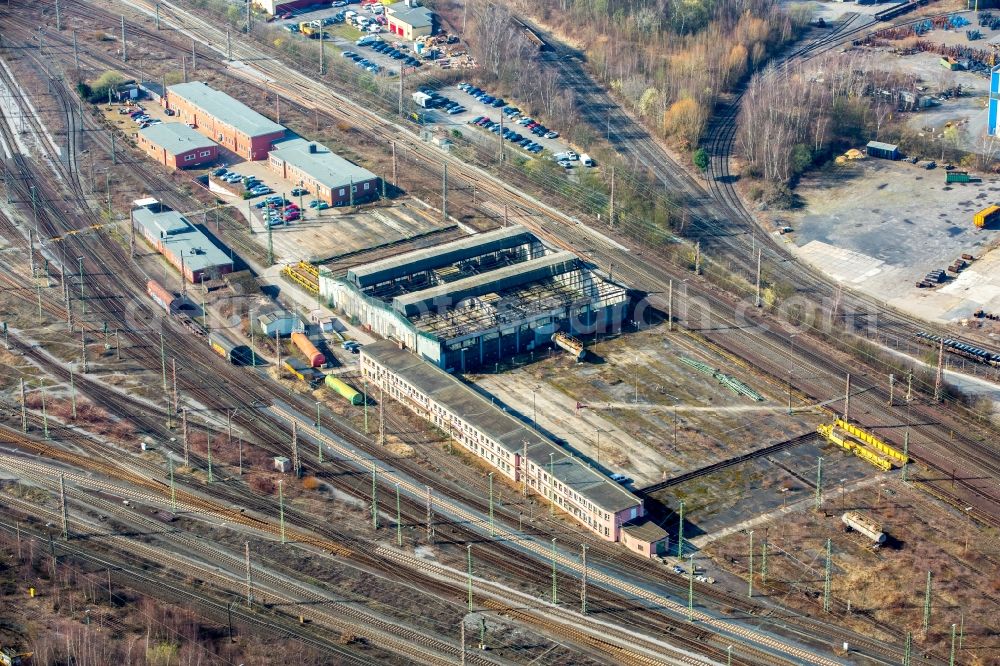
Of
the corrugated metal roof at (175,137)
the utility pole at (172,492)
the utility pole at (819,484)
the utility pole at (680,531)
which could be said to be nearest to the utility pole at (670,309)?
the utility pole at (819,484)

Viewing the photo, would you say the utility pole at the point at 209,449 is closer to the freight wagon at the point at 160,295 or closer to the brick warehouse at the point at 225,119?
the freight wagon at the point at 160,295

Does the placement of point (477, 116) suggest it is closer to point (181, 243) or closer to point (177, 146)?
point (177, 146)

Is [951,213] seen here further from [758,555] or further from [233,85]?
[233,85]

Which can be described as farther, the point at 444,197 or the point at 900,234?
the point at 444,197

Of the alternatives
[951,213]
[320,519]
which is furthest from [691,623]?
[951,213]

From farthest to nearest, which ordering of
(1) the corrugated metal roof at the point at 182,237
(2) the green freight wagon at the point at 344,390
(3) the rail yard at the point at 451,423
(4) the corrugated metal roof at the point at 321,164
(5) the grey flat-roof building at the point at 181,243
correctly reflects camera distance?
(4) the corrugated metal roof at the point at 321,164 < (1) the corrugated metal roof at the point at 182,237 < (5) the grey flat-roof building at the point at 181,243 < (2) the green freight wagon at the point at 344,390 < (3) the rail yard at the point at 451,423

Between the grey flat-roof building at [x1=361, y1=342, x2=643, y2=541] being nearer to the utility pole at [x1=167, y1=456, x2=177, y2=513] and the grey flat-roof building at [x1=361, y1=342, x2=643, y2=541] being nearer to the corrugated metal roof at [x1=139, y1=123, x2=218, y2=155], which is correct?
the utility pole at [x1=167, y1=456, x2=177, y2=513]

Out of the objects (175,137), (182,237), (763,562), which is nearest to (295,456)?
(763,562)
